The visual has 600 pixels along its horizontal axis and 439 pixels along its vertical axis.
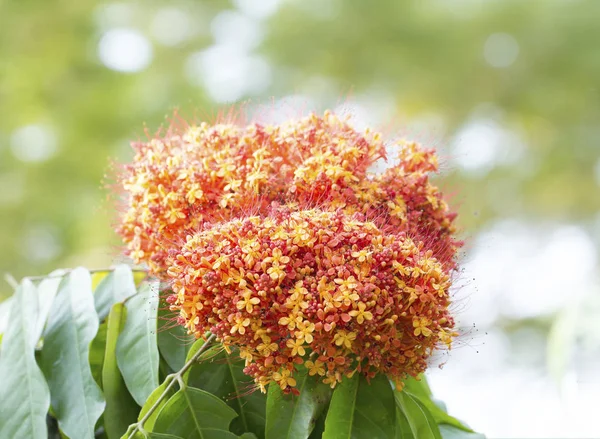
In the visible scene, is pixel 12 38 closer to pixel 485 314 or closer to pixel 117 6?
pixel 117 6

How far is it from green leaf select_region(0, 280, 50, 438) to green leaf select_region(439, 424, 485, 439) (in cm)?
70

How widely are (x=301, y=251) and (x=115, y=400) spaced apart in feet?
1.51

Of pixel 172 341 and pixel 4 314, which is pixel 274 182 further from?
pixel 4 314

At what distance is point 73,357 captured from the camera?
1310mm

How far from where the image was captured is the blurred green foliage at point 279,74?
19.7ft

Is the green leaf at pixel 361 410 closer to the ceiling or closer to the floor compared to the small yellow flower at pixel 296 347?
closer to the floor

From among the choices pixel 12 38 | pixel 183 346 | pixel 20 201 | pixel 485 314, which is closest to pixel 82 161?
pixel 20 201

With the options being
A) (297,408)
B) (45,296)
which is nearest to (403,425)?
(297,408)

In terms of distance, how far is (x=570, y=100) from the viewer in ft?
22.1

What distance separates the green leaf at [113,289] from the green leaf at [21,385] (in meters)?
0.12

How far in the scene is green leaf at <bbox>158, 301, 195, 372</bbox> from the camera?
1.28m

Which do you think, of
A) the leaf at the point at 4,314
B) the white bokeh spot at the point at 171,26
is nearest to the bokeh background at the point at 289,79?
the white bokeh spot at the point at 171,26

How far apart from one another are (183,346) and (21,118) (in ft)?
17.9

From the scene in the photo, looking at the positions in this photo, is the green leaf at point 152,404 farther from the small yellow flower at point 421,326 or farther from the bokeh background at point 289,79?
the bokeh background at point 289,79
